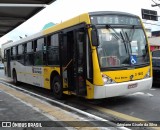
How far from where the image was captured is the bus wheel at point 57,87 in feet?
36.0

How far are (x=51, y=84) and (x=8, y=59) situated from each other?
8.65 m

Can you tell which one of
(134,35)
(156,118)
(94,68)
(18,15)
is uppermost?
(18,15)

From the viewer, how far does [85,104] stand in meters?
10.1

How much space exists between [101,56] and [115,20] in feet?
4.32

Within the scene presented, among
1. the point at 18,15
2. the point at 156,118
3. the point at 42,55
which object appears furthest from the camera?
the point at 18,15

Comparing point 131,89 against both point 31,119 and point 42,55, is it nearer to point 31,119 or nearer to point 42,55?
point 31,119

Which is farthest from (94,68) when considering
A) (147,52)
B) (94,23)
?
(147,52)

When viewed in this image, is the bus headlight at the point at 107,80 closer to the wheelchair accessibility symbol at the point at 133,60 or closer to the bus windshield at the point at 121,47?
the bus windshield at the point at 121,47

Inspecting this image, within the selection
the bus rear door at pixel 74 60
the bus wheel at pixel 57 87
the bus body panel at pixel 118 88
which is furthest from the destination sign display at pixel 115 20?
the bus wheel at pixel 57 87

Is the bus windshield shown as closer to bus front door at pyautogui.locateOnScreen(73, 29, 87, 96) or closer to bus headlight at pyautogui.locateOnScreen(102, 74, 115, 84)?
bus headlight at pyautogui.locateOnScreen(102, 74, 115, 84)

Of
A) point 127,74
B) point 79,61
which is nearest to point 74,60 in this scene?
point 79,61

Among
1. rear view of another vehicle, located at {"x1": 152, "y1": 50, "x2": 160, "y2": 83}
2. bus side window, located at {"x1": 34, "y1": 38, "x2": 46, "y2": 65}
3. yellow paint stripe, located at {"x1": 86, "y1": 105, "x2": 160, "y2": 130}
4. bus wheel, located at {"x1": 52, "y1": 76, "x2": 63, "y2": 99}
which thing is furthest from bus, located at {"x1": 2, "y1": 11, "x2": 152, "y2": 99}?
rear view of another vehicle, located at {"x1": 152, "y1": 50, "x2": 160, "y2": 83}

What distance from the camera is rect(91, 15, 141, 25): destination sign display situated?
906 cm

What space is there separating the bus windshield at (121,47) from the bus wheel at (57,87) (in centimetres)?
268
